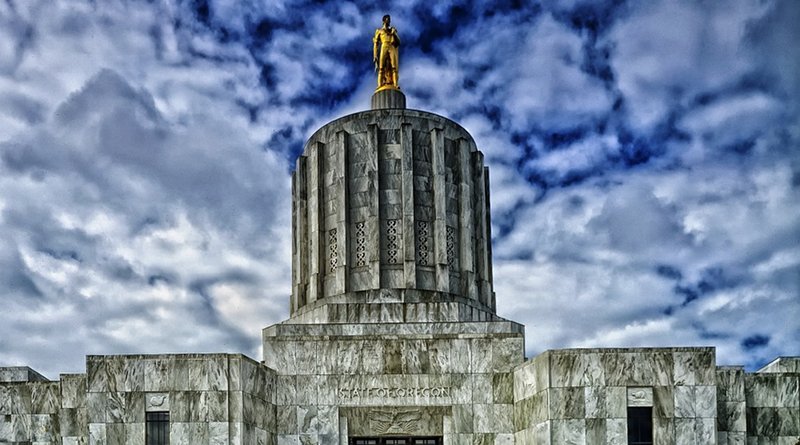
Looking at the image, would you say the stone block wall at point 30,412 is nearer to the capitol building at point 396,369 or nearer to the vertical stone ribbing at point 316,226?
the capitol building at point 396,369

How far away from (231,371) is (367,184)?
1014cm

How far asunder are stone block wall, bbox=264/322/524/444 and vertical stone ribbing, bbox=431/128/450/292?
356 centimetres

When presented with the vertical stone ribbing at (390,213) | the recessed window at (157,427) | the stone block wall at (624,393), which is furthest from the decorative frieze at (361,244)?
the recessed window at (157,427)

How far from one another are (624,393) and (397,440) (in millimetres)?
8014

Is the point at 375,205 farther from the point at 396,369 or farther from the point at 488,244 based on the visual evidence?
the point at 396,369

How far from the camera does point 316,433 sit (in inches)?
1324

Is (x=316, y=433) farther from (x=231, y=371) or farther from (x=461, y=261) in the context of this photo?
(x=461, y=261)

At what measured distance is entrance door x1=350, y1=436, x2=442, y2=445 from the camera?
3425 centimetres

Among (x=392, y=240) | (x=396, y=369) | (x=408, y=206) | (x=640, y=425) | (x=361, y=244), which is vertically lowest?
(x=640, y=425)

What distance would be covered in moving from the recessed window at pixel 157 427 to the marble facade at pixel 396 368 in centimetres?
19

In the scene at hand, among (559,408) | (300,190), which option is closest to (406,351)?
(559,408)

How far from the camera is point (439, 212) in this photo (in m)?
38.1

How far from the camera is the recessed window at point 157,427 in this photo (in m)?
30.9

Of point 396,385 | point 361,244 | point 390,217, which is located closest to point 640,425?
point 396,385
